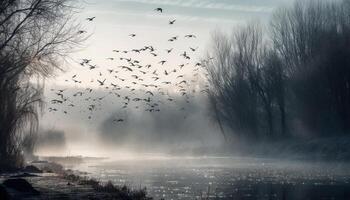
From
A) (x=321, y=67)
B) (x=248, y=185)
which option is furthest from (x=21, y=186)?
(x=321, y=67)

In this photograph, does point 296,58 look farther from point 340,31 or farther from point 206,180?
point 206,180

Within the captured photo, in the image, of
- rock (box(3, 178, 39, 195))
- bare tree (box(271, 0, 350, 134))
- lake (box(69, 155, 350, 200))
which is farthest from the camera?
bare tree (box(271, 0, 350, 134))

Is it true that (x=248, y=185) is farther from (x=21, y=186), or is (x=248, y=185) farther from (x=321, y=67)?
(x=321, y=67)

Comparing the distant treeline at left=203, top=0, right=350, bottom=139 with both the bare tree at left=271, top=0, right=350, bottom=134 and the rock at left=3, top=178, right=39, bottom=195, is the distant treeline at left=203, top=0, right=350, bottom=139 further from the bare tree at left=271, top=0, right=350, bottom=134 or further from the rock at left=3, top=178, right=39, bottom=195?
the rock at left=3, top=178, right=39, bottom=195

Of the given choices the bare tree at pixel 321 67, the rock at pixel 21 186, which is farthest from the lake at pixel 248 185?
the bare tree at pixel 321 67

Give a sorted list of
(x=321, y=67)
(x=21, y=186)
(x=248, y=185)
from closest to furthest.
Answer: (x=21, y=186) < (x=248, y=185) < (x=321, y=67)

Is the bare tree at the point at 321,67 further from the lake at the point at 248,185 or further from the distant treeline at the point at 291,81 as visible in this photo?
the lake at the point at 248,185

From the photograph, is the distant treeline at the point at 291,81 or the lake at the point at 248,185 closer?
the lake at the point at 248,185

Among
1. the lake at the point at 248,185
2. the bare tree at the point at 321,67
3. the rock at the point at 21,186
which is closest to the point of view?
the rock at the point at 21,186

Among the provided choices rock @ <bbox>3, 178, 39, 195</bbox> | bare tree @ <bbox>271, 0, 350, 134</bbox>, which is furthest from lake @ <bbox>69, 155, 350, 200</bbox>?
bare tree @ <bbox>271, 0, 350, 134</bbox>

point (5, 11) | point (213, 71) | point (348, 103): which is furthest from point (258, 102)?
point (5, 11)

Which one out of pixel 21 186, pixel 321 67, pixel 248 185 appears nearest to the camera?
pixel 21 186

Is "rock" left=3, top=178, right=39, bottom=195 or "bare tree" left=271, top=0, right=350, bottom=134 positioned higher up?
"bare tree" left=271, top=0, right=350, bottom=134

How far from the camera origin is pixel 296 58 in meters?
63.9
